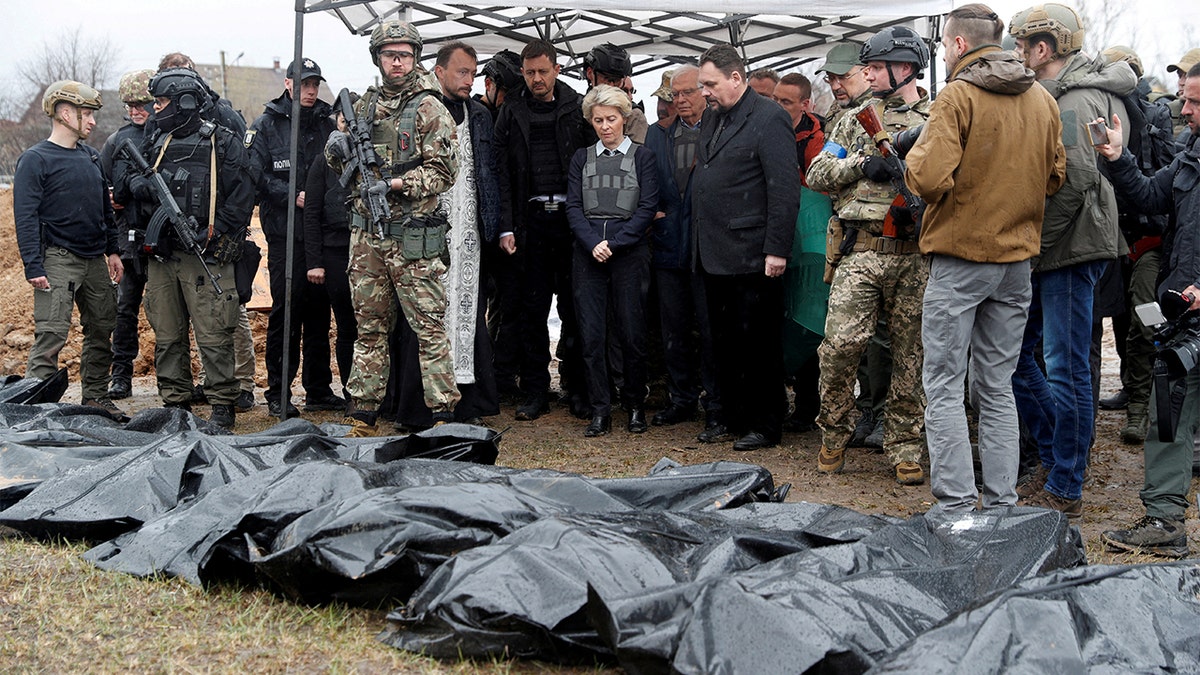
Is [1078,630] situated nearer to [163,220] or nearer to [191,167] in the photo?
[163,220]

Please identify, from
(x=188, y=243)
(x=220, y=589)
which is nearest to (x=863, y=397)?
(x=188, y=243)

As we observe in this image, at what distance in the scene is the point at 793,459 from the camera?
6723mm

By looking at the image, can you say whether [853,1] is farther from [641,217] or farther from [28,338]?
[28,338]

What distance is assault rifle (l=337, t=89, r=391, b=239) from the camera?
667 cm

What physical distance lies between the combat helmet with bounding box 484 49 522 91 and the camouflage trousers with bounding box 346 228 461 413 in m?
1.70

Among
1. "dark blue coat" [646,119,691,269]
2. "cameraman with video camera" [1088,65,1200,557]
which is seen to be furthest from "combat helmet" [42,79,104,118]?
"cameraman with video camera" [1088,65,1200,557]

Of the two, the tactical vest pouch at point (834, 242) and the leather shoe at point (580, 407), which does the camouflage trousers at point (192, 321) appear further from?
the tactical vest pouch at point (834, 242)

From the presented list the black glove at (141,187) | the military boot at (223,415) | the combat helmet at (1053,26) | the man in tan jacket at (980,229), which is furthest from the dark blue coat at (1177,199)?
the black glove at (141,187)

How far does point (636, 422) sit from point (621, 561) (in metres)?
4.21

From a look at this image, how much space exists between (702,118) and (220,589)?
4300 mm

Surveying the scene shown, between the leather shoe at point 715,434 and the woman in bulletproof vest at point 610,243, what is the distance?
1.53ft

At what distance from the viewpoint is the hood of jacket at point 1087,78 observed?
5266 mm

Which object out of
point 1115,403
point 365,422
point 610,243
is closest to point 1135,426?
point 1115,403

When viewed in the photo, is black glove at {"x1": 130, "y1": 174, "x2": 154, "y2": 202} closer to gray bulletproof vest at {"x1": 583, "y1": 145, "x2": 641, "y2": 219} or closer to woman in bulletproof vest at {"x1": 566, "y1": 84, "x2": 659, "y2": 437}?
woman in bulletproof vest at {"x1": 566, "y1": 84, "x2": 659, "y2": 437}
